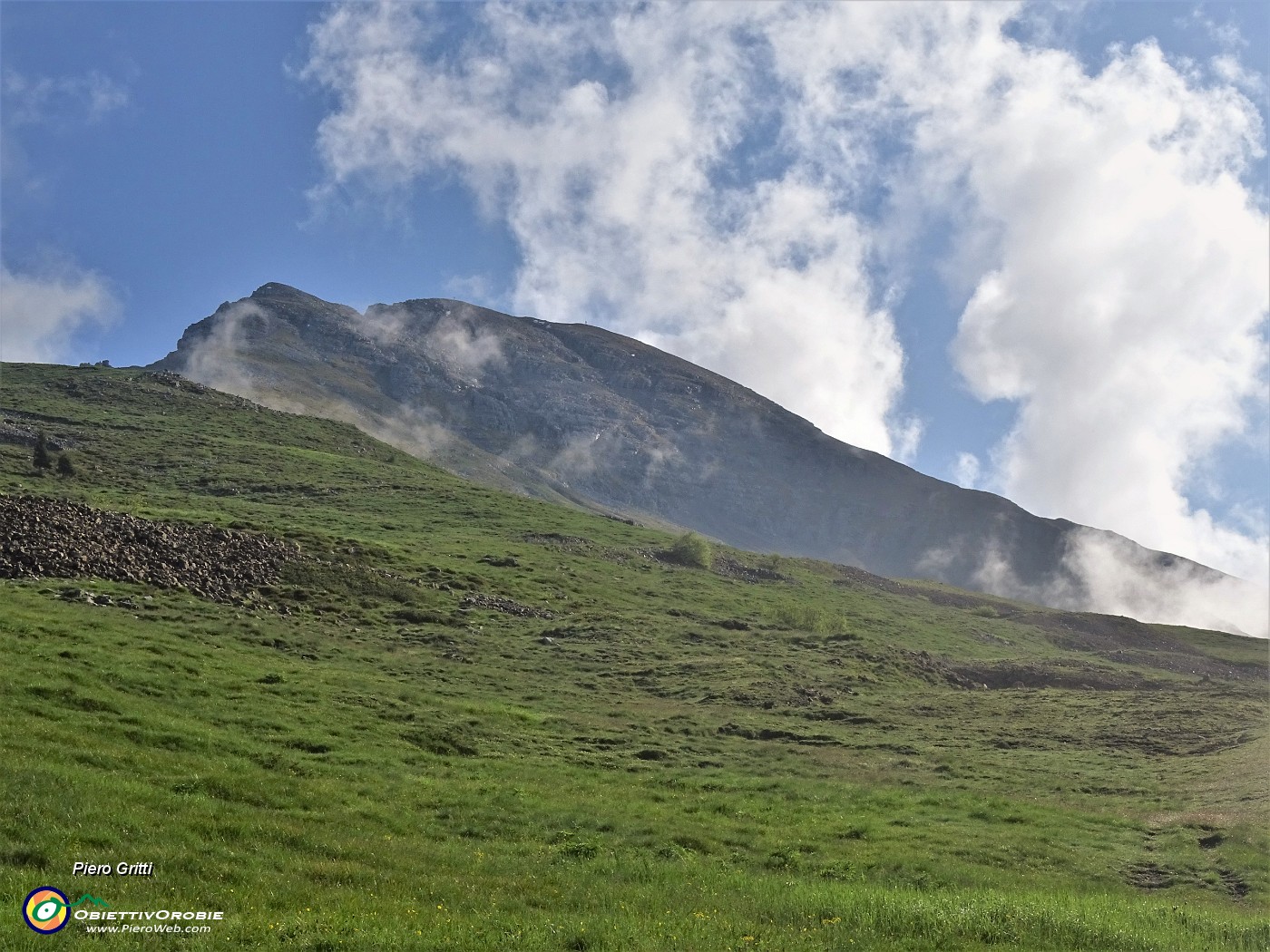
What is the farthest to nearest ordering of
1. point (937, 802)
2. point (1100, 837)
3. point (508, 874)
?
point (937, 802) < point (1100, 837) < point (508, 874)

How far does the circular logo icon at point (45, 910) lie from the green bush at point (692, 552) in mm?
103631

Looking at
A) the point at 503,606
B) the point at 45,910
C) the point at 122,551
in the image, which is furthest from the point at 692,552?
the point at 45,910

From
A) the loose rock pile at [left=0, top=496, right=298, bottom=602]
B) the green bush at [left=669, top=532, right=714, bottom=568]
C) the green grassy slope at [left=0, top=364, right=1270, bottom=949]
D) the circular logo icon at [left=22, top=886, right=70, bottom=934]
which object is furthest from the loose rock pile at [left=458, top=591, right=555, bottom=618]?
the circular logo icon at [left=22, top=886, right=70, bottom=934]

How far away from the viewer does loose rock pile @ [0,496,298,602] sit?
49156mm

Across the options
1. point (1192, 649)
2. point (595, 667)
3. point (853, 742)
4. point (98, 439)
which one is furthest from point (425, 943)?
point (1192, 649)

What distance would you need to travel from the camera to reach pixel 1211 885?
1013 inches

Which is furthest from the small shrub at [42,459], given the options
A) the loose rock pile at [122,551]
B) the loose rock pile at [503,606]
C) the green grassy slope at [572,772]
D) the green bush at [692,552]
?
the green bush at [692,552]

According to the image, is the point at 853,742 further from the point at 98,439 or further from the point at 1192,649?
the point at 98,439

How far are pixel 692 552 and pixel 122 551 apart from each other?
76068 mm

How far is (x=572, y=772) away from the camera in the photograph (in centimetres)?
3344

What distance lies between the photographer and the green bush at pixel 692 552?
118 metres

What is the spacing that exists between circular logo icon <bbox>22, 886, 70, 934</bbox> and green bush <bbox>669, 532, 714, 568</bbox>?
4080 inches

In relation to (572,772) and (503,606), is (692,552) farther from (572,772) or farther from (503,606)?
(572,772)

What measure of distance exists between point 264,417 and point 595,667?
117 m
